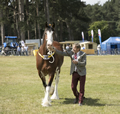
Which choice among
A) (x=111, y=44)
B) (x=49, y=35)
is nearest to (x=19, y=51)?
(x=111, y=44)

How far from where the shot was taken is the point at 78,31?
82.4m

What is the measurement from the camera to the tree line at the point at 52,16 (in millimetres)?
42219

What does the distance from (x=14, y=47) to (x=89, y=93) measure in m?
33.1

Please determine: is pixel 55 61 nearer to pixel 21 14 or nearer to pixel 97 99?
pixel 97 99

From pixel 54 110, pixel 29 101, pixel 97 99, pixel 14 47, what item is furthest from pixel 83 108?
pixel 14 47

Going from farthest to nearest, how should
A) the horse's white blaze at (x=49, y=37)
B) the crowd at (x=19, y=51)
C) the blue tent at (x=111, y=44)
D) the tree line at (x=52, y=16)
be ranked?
the blue tent at (x=111, y=44) → the tree line at (x=52, y=16) → the crowd at (x=19, y=51) → the horse's white blaze at (x=49, y=37)

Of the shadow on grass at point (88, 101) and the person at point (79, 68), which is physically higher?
the person at point (79, 68)

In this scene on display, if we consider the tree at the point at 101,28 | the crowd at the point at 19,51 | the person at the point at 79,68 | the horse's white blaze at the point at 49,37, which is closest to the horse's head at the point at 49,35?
the horse's white blaze at the point at 49,37

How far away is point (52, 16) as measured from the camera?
5369 centimetres

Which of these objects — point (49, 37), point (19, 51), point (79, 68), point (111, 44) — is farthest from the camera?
point (111, 44)

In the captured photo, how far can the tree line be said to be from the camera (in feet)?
139

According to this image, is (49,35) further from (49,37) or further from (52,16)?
(52,16)

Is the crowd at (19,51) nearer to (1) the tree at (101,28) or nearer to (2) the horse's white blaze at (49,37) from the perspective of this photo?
(2) the horse's white blaze at (49,37)

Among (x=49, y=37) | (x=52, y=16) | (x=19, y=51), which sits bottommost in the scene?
(x=19, y=51)
